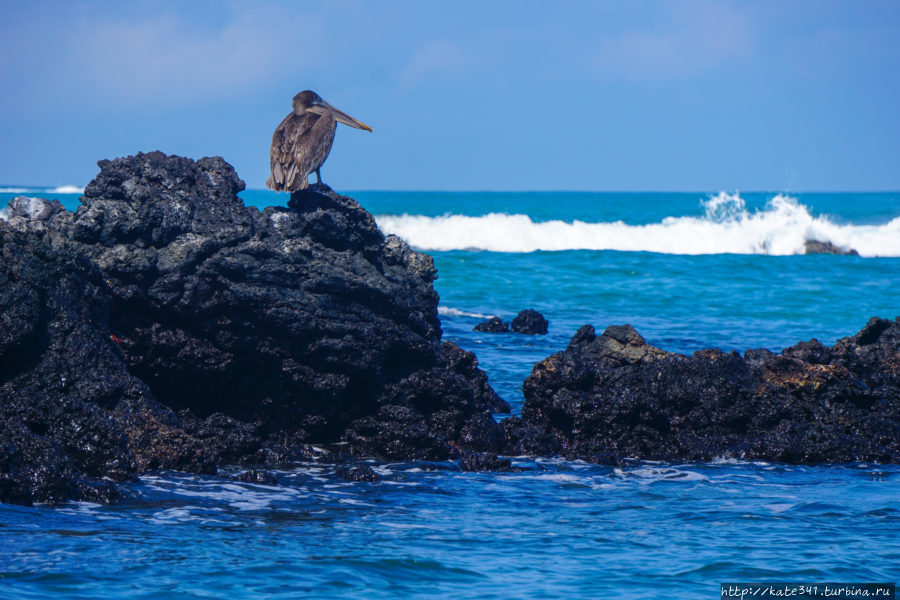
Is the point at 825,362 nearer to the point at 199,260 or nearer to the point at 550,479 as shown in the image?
the point at 550,479

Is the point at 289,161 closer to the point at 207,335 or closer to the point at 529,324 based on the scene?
the point at 207,335

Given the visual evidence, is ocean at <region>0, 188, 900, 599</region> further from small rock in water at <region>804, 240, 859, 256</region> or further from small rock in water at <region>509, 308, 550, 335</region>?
small rock in water at <region>804, 240, 859, 256</region>

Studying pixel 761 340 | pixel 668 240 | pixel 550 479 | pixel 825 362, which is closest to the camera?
pixel 550 479

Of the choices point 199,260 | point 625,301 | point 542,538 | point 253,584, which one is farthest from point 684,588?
point 625,301

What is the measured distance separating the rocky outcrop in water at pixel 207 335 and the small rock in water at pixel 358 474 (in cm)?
70

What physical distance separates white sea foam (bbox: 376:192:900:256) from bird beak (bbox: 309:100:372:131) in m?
29.8

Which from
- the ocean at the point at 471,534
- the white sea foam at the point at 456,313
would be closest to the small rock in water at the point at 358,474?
the ocean at the point at 471,534

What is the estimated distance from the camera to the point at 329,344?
7824 millimetres

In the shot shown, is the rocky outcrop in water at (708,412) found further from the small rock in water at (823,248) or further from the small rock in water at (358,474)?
the small rock in water at (823,248)

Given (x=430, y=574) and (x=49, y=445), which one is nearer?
(x=430, y=574)

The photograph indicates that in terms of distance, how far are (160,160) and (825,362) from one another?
6.80 metres

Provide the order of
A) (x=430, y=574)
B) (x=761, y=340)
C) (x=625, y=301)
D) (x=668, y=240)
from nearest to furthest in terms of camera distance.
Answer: (x=430, y=574) → (x=761, y=340) → (x=625, y=301) → (x=668, y=240)

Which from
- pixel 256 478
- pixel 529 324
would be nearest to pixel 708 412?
pixel 256 478

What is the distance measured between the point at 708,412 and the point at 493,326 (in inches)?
297
